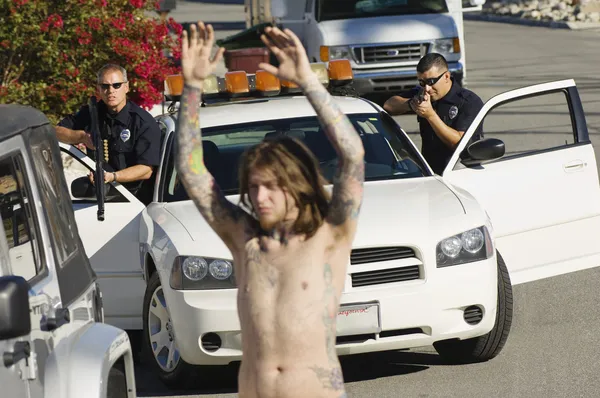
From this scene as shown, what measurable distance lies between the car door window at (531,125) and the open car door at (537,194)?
630 cm

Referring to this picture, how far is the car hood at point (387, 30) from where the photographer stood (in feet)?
58.6

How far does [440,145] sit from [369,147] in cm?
73

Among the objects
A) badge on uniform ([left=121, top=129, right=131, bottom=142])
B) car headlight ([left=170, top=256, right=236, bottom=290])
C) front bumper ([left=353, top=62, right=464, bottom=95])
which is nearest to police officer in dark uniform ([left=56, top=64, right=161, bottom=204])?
badge on uniform ([left=121, top=129, right=131, bottom=142])

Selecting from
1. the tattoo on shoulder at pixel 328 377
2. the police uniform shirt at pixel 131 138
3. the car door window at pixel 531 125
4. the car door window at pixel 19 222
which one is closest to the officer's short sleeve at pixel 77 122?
the police uniform shirt at pixel 131 138

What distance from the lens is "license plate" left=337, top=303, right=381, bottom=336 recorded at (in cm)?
644

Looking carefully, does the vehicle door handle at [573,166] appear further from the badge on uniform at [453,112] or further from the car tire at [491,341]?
the car tire at [491,341]

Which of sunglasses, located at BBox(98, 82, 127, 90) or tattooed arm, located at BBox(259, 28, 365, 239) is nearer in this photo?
tattooed arm, located at BBox(259, 28, 365, 239)

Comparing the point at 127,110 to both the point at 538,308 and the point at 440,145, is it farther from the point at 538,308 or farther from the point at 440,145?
the point at 538,308

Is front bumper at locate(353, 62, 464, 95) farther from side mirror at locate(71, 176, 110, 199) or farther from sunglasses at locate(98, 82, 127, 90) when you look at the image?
side mirror at locate(71, 176, 110, 199)

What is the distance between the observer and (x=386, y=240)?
656cm

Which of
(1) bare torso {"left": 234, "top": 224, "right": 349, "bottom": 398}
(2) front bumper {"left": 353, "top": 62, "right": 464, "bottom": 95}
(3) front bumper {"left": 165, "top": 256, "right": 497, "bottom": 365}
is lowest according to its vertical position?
(2) front bumper {"left": 353, "top": 62, "right": 464, "bottom": 95}

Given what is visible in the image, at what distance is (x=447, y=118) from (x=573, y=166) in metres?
0.97

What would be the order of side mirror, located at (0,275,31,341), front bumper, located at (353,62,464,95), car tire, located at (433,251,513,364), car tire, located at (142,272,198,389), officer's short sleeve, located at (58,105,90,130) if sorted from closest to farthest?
side mirror, located at (0,275,31,341), car tire, located at (142,272,198,389), car tire, located at (433,251,513,364), officer's short sleeve, located at (58,105,90,130), front bumper, located at (353,62,464,95)

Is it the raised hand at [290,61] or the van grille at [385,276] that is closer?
the raised hand at [290,61]
